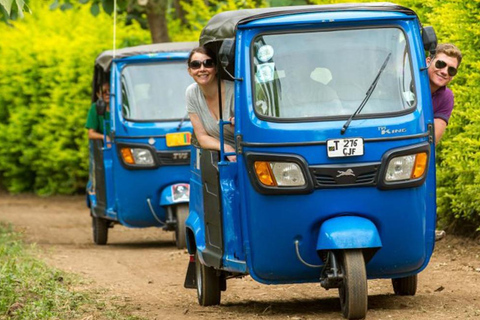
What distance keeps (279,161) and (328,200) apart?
379 mm

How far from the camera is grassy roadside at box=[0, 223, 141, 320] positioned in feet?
25.8

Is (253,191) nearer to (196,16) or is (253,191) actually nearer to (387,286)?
(387,286)

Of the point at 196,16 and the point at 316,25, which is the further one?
the point at 196,16

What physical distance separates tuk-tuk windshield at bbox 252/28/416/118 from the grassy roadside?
1.78 meters

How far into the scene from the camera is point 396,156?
7.18 meters

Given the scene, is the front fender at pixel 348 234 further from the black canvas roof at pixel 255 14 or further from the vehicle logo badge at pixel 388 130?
the black canvas roof at pixel 255 14

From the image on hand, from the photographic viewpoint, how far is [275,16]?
7367 millimetres

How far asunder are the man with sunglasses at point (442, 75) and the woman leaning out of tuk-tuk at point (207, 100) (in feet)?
4.52

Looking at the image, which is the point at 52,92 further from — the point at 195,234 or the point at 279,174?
the point at 279,174

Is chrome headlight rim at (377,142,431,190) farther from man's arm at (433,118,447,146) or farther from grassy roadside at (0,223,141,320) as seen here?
grassy roadside at (0,223,141,320)

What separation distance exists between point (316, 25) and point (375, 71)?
0.47 metres

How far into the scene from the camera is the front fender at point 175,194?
42.9ft

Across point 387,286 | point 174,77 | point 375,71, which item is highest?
point 375,71

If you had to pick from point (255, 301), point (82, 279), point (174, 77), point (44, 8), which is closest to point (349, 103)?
point (255, 301)
